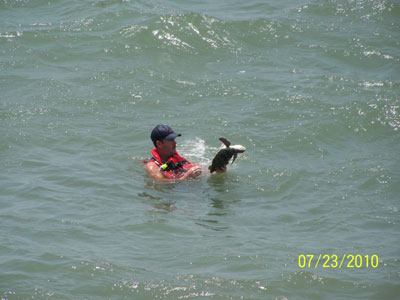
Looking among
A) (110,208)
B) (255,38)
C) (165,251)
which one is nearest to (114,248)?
(165,251)

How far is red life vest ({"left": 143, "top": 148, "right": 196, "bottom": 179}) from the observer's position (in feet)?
29.1

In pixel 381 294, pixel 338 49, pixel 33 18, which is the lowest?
pixel 381 294

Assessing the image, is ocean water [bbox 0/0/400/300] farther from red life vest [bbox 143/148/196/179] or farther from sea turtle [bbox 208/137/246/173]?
sea turtle [bbox 208/137/246/173]

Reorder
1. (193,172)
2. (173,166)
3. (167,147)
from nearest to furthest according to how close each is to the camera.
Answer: (193,172) → (167,147) → (173,166)

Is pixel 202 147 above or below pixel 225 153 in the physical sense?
below

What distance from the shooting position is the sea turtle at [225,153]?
325 inches

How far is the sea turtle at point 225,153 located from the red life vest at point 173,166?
1.57 ft

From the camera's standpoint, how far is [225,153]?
27.4 ft

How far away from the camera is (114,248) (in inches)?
254

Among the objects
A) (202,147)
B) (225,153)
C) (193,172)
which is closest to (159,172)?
(193,172)

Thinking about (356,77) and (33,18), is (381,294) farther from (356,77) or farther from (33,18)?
(33,18)

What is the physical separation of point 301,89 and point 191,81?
247 cm

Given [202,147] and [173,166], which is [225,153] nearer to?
[173,166]

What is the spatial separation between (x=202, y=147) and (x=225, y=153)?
2.01m
